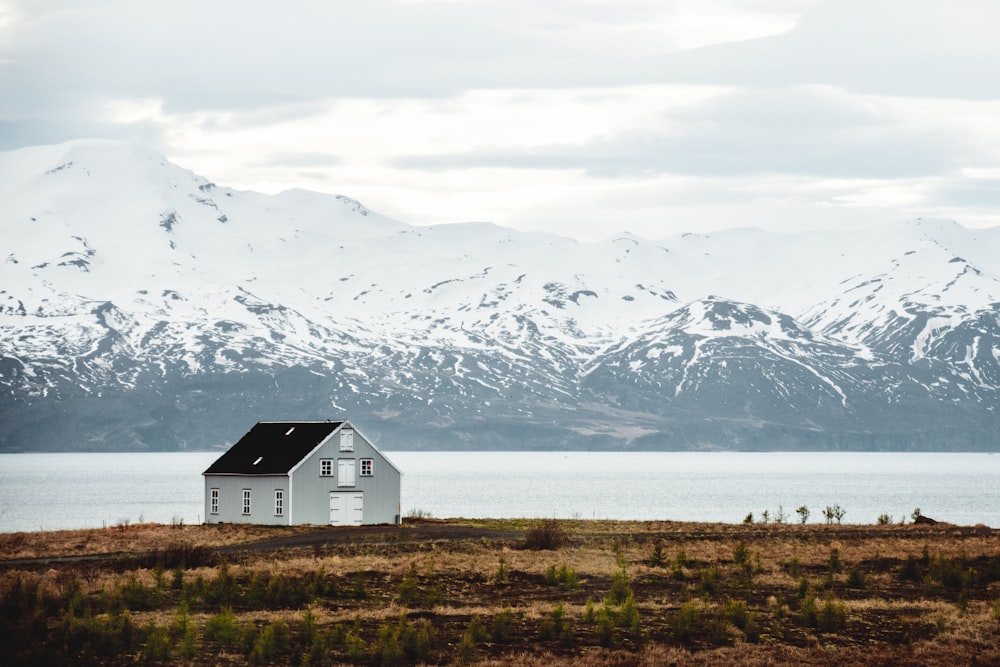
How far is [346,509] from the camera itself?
229 feet

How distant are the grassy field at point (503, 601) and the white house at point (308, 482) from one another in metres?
10.6

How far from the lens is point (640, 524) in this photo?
233 feet

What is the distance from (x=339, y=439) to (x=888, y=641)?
41356mm

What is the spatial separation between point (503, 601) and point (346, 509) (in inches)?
1306

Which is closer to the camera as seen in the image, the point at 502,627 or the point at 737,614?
the point at 502,627

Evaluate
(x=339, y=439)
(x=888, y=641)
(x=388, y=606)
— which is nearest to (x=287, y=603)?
(x=388, y=606)

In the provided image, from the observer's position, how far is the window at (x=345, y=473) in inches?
2753

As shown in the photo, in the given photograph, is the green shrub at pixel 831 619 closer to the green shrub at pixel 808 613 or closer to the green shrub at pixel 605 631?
the green shrub at pixel 808 613

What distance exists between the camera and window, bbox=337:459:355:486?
229 ft

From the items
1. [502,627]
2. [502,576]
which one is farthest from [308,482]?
[502,627]

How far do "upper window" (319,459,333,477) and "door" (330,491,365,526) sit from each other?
901 millimetres

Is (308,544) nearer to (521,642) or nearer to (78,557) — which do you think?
(78,557)

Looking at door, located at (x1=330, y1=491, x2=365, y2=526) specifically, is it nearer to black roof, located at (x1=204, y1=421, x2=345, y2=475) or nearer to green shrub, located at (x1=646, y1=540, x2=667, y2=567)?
black roof, located at (x1=204, y1=421, x2=345, y2=475)

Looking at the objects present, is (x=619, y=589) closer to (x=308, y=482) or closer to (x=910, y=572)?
(x=910, y=572)
